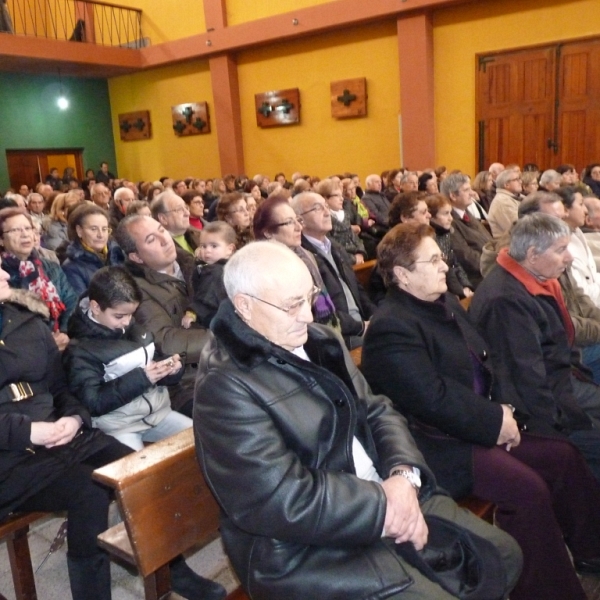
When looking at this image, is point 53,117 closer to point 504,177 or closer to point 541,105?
point 541,105

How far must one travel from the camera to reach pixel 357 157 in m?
12.0

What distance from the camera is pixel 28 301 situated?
2289 mm

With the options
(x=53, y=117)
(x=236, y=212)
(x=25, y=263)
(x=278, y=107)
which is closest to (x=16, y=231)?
(x=25, y=263)

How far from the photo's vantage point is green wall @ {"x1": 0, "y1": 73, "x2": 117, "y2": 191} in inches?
556

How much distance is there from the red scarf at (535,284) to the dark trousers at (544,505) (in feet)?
2.17

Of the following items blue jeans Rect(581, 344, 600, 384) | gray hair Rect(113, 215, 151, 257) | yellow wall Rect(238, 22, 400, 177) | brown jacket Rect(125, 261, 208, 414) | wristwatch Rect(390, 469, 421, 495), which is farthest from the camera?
yellow wall Rect(238, 22, 400, 177)

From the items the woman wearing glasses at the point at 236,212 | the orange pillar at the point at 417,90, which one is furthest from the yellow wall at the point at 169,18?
the woman wearing glasses at the point at 236,212

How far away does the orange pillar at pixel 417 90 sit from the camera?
1045 cm

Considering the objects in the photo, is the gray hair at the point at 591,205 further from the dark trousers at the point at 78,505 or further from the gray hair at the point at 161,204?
the dark trousers at the point at 78,505

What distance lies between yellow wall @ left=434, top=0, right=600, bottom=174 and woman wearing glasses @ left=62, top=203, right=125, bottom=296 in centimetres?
826

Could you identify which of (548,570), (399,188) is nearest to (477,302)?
(548,570)

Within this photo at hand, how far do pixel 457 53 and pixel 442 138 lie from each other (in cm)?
143

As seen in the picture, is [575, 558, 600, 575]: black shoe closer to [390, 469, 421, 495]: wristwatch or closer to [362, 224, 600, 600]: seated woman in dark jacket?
[362, 224, 600, 600]: seated woman in dark jacket

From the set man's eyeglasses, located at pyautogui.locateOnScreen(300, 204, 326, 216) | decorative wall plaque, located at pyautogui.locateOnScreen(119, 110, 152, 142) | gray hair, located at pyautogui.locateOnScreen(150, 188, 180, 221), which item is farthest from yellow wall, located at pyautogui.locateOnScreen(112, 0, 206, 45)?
man's eyeglasses, located at pyautogui.locateOnScreen(300, 204, 326, 216)
